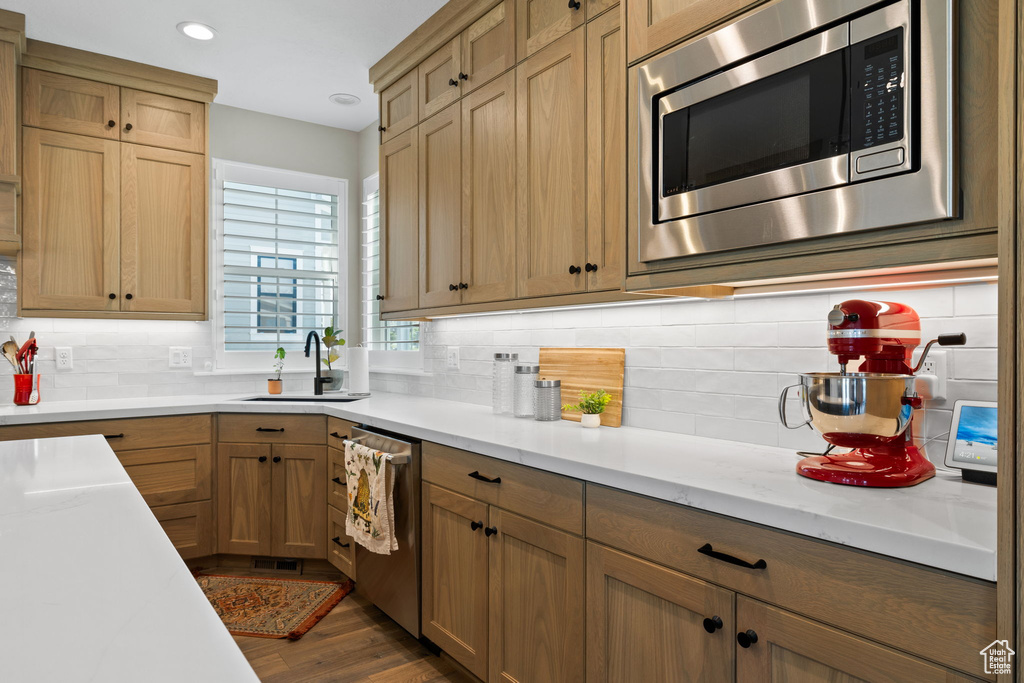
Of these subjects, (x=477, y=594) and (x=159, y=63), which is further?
(x=159, y=63)

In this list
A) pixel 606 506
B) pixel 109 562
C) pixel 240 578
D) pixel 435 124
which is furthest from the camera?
pixel 240 578

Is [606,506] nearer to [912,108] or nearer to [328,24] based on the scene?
[912,108]

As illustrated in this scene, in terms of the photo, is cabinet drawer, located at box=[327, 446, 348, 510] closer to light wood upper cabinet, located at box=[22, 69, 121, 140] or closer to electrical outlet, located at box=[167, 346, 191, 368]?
electrical outlet, located at box=[167, 346, 191, 368]

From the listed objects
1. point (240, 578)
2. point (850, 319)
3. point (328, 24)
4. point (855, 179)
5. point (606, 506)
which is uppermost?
point (328, 24)

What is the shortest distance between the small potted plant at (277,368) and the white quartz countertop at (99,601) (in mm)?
2639

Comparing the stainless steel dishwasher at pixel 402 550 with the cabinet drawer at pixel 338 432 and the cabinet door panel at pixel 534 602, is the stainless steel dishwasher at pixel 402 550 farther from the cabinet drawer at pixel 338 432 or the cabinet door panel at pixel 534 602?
the cabinet door panel at pixel 534 602

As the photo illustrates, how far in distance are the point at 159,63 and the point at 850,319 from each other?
357 centimetres

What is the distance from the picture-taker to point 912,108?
3.59ft

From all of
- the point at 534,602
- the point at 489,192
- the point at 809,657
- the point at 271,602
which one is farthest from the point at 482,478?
the point at 271,602

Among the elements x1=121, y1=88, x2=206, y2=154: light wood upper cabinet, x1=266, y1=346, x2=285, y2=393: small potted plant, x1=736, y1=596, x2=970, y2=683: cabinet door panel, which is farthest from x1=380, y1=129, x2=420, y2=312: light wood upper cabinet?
x1=736, y1=596, x2=970, y2=683: cabinet door panel

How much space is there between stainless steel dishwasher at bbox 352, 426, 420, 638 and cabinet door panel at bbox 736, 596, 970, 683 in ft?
4.32

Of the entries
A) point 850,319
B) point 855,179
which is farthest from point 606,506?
point 855,179

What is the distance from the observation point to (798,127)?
1.29 metres

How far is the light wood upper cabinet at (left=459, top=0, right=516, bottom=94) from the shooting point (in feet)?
7.60
